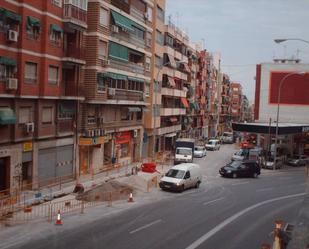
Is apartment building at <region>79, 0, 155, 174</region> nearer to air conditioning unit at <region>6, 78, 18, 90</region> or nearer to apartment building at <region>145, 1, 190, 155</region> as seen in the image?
apartment building at <region>145, 1, 190, 155</region>

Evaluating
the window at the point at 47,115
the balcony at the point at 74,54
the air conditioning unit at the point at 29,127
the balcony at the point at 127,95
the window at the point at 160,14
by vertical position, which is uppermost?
the window at the point at 160,14

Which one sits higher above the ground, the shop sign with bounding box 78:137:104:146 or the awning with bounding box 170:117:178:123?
the awning with bounding box 170:117:178:123

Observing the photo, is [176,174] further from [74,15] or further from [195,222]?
[74,15]

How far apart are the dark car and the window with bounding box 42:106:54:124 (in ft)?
57.5

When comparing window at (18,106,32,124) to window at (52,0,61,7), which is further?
window at (52,0,61,7)

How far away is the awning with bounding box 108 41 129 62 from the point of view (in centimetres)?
3931

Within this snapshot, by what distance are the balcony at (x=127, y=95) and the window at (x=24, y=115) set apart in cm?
1142

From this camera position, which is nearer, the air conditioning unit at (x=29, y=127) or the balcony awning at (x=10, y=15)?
the balcony awning at (x=10, y=15)

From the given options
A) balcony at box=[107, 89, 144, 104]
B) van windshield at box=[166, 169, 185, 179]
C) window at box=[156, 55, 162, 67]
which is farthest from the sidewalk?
window at box=[156, 55, 162, 67]

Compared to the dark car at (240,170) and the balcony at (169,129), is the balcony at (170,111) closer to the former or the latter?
the balcony at (169,129)

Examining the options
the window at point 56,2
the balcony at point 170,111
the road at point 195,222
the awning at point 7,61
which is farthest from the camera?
the balcony at point 170,111

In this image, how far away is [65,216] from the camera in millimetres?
22344

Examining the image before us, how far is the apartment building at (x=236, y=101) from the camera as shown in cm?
17469

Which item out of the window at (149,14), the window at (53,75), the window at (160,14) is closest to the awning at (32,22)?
the window at (53,75)
